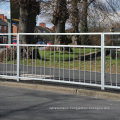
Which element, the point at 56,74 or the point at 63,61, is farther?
the point at 56,74

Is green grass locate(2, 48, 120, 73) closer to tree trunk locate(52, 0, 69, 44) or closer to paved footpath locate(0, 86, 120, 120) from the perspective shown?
paved footpath locate(0, 86, 120, 120)

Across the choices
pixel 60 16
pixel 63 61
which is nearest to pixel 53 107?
pixel 63 61

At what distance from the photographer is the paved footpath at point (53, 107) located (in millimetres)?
5414

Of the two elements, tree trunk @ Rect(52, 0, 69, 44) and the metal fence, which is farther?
tree trunk @ Rect(52, 0, 69, 44)

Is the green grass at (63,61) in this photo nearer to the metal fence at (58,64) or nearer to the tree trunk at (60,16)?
the metal fence at (58,64)

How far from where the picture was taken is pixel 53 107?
6.20 meters

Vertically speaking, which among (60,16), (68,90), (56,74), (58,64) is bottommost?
(68,90)

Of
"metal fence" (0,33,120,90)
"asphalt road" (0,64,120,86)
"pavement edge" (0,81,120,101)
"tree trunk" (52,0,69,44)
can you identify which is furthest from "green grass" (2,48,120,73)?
"tree trunk" (52,0,69,44)

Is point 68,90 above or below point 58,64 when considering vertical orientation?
below

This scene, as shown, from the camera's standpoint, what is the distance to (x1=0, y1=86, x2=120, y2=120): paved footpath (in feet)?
17.8

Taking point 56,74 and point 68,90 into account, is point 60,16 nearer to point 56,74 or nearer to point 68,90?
point 56,74

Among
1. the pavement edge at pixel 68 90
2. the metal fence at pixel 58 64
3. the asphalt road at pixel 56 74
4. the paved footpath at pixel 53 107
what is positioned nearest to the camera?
the paved footpath at pixel 53 107

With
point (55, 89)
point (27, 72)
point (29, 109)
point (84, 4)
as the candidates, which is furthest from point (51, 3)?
point (29, 109)

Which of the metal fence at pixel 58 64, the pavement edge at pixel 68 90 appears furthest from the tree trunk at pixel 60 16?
the pavement edge at pixel 68 90
